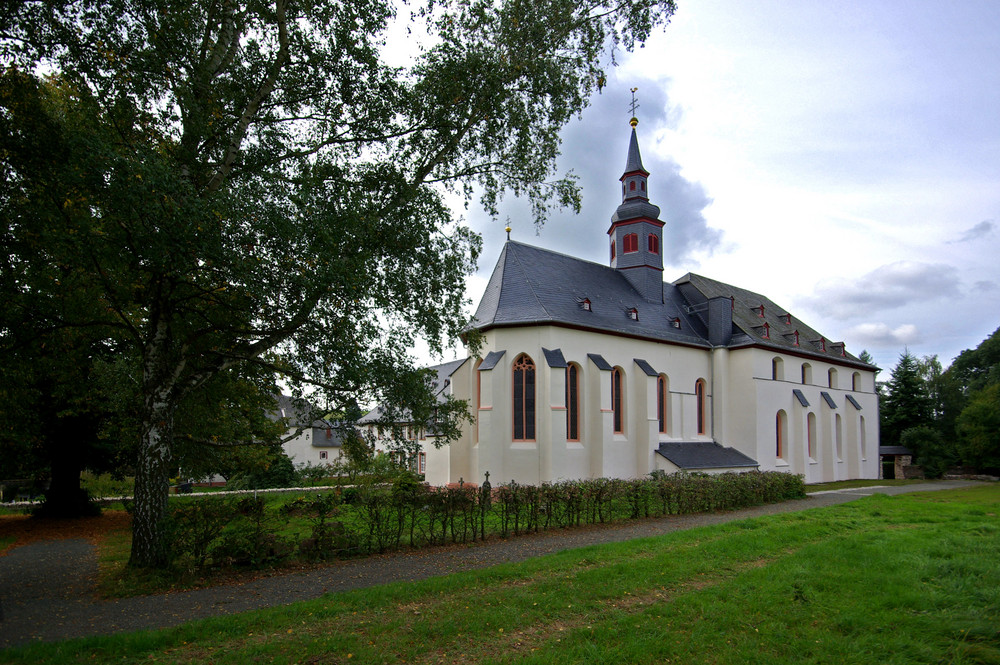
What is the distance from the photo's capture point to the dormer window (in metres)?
28.3

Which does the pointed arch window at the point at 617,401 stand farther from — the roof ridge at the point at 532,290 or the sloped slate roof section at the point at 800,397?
the sloped slate roof section at the point at 800,397

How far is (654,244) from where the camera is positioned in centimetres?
2844

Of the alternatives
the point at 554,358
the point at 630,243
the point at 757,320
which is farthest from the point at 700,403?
the point at 554,358

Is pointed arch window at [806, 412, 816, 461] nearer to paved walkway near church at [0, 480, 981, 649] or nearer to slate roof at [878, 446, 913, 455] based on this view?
slate roof at [878, 446, 913, 455]

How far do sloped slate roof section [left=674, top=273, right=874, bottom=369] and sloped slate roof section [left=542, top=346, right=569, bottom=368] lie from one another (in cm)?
1137

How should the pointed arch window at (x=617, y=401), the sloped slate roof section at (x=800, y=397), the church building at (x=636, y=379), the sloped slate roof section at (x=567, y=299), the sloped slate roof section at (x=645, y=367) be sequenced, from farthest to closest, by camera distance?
the sloped slate roof section at (x=800, y=397) → the sloped slate roof section at (x=645, y=367) → the pointed arch window at (x=617, y=401) → the sloped slate roof section at (x=567, y=299) → the church building at (x=636, y=379)

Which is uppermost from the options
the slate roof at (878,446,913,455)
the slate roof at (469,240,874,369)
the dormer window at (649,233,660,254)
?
the dormer window at (649,233,660,254)

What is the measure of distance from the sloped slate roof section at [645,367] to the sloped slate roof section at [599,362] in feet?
6.76

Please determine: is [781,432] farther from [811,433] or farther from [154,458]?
[154,458]

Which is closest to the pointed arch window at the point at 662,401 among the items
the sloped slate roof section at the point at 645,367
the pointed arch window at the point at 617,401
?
the sloped slate roof section at the point at 645,367

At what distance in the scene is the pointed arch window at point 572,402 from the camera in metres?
21.8

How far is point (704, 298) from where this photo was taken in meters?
29.7

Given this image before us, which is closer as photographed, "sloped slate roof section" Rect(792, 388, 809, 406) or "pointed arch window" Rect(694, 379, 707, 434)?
"pointed arch window" Rect(694, 379, 707, 434)

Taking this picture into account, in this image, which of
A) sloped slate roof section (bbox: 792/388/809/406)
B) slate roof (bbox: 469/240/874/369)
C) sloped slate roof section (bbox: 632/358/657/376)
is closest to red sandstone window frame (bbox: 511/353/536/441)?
slate roof (bbox: 469/240/874/369)
